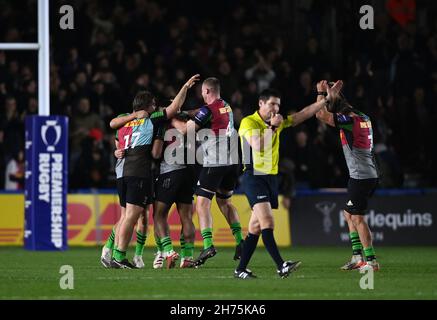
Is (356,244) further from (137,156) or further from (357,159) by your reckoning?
(137,156)

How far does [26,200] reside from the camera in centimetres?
1923

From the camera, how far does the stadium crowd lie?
23078 millimetres

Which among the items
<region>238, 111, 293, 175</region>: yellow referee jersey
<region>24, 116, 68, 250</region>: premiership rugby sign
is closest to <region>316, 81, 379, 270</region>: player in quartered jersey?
Answer: <region>238, 111, 293, 175</region>: yellow referee jersey

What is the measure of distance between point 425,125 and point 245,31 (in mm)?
5259

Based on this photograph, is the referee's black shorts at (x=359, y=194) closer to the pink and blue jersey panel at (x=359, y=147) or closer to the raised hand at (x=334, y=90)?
the pink and blue jersey panel at (x=359, y=147)

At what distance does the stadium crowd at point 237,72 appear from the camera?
2308cm

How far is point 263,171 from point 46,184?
6.46m

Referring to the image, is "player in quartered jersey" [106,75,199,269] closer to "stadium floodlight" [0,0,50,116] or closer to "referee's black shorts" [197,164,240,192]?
"referee's black shorts" [197,164,240,192]

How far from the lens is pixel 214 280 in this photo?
13266mm

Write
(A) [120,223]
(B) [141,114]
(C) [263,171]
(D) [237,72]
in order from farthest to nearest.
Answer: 1. (D) [237,72]
2. (A) [120,223]
3. (B) [141,114]
4. (C) [263,171]

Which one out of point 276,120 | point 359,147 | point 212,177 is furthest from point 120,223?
point 359,147

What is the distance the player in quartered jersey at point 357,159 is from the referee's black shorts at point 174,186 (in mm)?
2059

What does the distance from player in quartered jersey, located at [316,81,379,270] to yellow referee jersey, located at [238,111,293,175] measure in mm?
1478

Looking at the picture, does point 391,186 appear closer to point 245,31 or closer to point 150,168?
point 245,31
